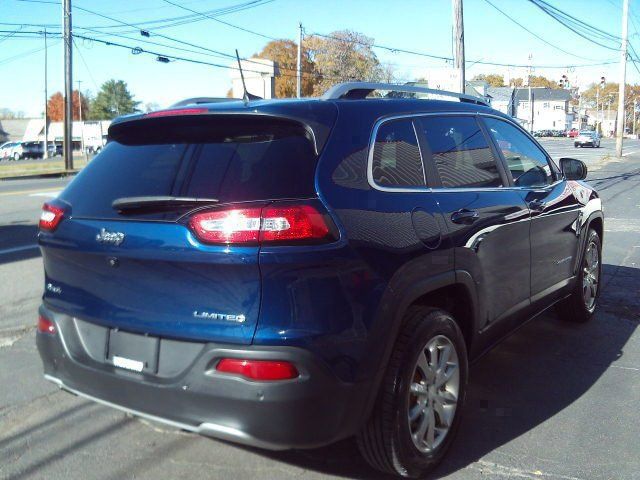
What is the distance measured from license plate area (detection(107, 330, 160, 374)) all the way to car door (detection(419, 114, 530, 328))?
5.28 feet

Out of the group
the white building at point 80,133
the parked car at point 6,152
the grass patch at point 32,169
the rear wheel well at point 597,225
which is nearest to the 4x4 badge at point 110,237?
the white building at point 80,133

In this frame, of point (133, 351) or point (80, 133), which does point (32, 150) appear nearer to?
point (80, 133)

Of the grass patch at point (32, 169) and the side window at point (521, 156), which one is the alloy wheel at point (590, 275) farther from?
the grass patch at point (32, 169)

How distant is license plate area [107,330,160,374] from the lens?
2.81m

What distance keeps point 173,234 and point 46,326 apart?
1.01 meters

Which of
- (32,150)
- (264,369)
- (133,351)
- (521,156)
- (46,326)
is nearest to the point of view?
(264,369)

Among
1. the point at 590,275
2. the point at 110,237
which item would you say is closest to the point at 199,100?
the point at 110,237

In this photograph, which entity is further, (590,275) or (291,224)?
(590,275)

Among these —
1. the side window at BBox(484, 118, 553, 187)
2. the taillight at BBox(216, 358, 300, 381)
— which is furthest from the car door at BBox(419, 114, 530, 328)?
the taillight at BBox(216, 358, 300, 381)

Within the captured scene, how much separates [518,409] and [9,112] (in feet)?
552

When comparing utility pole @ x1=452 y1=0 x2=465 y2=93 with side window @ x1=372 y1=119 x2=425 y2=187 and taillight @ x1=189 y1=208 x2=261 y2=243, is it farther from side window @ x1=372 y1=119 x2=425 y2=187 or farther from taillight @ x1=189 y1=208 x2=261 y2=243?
taillight @ x1=189 y1=208 x2=261 y2=243

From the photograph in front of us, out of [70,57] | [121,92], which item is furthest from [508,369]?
[121,92]

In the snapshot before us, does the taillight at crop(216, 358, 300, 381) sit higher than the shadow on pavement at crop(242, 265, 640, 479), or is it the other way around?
the taillight at crop(216, 358, 300, 381)

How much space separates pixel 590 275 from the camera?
591 centimetres
